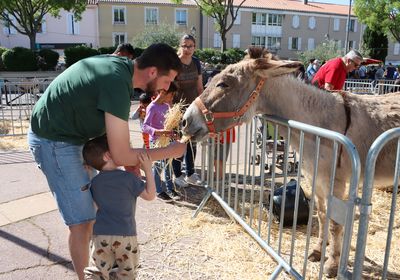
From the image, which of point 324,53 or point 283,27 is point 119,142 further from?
point 283,27

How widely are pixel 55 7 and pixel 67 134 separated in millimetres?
33849

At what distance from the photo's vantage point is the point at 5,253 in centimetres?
373

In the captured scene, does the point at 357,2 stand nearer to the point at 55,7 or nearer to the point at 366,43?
the point at 366,43

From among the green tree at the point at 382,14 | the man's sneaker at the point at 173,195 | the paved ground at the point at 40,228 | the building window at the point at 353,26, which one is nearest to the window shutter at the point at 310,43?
the building window at the point at 353,26

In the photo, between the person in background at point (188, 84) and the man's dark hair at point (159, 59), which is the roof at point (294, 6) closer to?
the person in background at point (188, 84)

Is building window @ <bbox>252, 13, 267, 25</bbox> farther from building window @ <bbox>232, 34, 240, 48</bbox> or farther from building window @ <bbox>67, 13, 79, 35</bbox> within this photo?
building window @ <bbox>67, 13, 79, 35</bbox>

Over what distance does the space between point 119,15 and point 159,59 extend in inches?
2013

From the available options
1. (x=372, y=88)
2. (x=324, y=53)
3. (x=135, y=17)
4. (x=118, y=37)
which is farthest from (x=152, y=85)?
(x=135, y=17)

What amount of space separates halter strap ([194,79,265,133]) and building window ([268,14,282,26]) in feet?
183

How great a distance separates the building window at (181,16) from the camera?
51156 millimetres

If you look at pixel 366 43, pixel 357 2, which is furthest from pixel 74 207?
pixel 366 43

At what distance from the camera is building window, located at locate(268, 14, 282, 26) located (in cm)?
5550

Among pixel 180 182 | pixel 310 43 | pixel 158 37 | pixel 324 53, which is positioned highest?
pixel 310 43

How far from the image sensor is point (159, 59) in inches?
101
